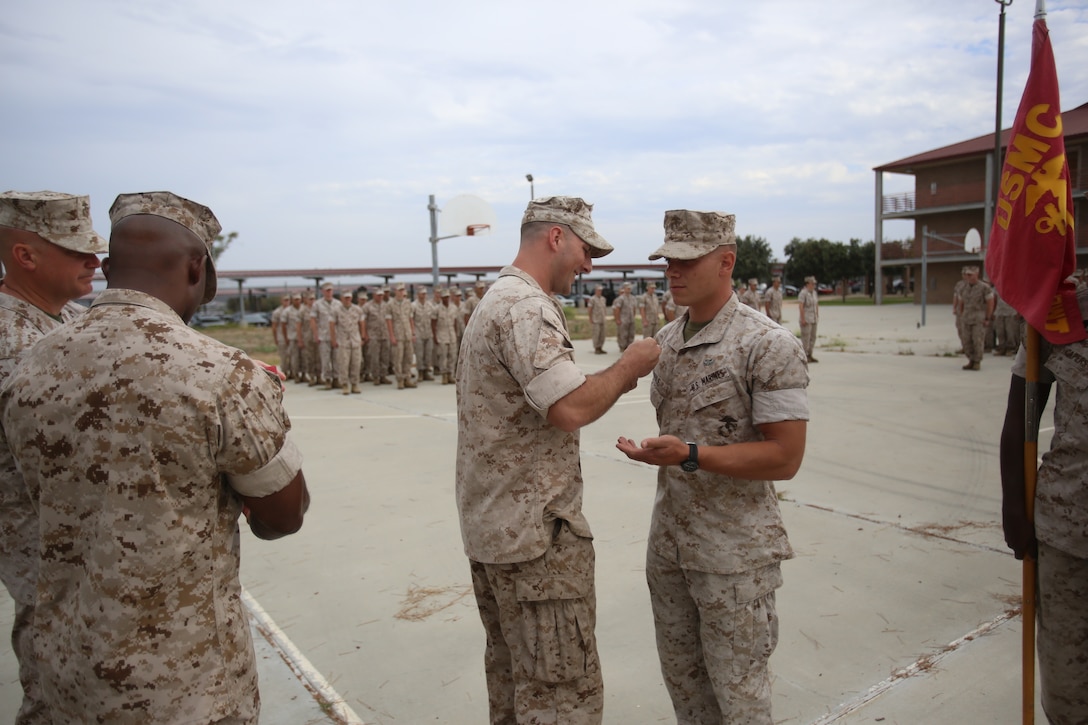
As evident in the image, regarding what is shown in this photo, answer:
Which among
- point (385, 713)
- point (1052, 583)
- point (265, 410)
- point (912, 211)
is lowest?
point (385, 713)

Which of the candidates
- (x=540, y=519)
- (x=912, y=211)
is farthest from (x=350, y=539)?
(x=912, y=211)

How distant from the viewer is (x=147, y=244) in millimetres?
1672

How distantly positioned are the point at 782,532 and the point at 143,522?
188cm

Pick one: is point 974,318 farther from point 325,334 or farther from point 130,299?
point 130,299

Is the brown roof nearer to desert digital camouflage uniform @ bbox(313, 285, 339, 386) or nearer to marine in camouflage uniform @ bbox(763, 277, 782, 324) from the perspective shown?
marine in camouflage uniform @ bbox(763, 277, 782, 324)

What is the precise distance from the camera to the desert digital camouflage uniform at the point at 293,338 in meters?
15.7

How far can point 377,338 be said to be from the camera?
1488cm

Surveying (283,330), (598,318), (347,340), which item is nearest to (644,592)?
(347,340)

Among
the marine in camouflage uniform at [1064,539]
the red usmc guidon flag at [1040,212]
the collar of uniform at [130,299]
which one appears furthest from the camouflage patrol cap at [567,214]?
the marine in camouflage uniform at [1064,539]

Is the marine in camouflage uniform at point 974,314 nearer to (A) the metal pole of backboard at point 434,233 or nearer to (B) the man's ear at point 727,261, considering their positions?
(A) the metal pole of backboard at point 434,233

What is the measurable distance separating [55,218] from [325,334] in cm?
1145

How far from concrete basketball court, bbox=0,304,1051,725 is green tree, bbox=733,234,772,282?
53.5m

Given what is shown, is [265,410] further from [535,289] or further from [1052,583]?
[1052,583]

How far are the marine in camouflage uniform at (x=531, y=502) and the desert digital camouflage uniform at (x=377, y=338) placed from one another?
506 inches
